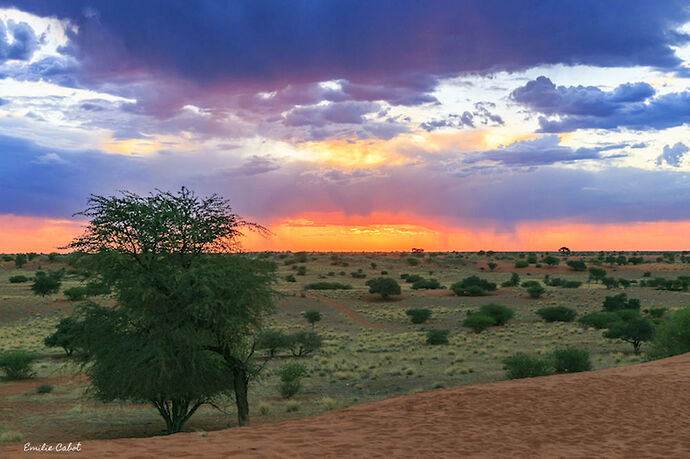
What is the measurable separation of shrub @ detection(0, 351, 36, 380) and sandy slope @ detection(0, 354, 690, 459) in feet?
82.6

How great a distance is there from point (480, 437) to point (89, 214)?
48.9 feet

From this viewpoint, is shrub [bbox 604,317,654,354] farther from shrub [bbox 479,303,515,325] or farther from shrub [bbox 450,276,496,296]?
shrub [bbox 450,276,496,296]

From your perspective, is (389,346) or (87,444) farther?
(389,346)

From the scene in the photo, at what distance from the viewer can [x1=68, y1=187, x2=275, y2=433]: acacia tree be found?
729 inches

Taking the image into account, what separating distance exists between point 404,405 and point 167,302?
890cm

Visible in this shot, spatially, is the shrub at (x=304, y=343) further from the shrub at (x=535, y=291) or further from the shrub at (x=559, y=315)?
the shrub at (x=535, y=291)

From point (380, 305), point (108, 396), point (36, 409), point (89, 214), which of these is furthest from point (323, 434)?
point (380, 305)

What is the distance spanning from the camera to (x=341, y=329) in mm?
60094

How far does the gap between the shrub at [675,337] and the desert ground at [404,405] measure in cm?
201

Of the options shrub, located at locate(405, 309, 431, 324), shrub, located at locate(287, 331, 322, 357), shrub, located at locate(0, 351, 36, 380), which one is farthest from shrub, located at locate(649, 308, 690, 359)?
shrub, located at locate(0, 351, 36, 380)

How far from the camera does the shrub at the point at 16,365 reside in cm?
3491

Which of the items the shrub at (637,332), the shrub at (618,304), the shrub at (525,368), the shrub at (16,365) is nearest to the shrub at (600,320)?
the shrub at (637,332)

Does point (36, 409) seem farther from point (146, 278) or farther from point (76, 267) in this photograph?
point (146, 278)

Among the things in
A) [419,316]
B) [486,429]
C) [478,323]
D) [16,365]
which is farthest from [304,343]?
[486,429]
